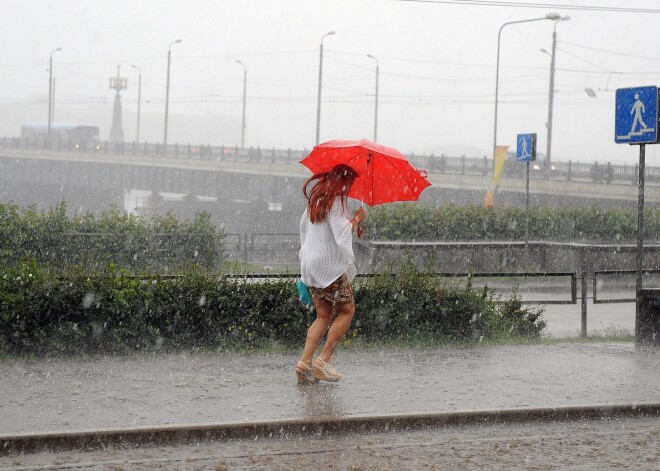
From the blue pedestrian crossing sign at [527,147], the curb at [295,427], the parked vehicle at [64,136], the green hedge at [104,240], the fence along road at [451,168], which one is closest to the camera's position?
the curb at [295,427]

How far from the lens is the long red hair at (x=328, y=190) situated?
812cm

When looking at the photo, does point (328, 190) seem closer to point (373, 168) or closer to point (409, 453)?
point (373, 168)

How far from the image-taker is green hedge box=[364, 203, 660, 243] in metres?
26.3

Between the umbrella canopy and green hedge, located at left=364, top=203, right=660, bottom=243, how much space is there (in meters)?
16.5

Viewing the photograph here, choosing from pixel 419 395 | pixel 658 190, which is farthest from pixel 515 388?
pixel 658 190

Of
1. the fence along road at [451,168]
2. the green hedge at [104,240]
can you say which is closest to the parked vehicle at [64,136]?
the fence along road at [451,168]

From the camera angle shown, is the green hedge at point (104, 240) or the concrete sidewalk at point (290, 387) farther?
the green hedge at point (104, 240)

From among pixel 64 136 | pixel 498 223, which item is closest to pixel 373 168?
pixel 498 223

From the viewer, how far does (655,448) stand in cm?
684

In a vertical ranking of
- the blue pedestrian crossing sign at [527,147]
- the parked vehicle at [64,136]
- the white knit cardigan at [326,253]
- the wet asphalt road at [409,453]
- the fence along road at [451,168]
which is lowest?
the wet asphalt road at [409,453]

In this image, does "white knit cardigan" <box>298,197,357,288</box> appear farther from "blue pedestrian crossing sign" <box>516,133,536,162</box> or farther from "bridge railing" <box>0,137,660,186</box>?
"bridge railing" <box>0,137,660,186</box>

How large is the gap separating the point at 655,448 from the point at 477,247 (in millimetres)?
16890

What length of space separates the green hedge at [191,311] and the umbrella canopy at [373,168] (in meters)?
1.97

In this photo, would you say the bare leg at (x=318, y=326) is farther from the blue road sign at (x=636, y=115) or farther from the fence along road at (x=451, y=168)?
the fence along road at (x=451, y=168)
